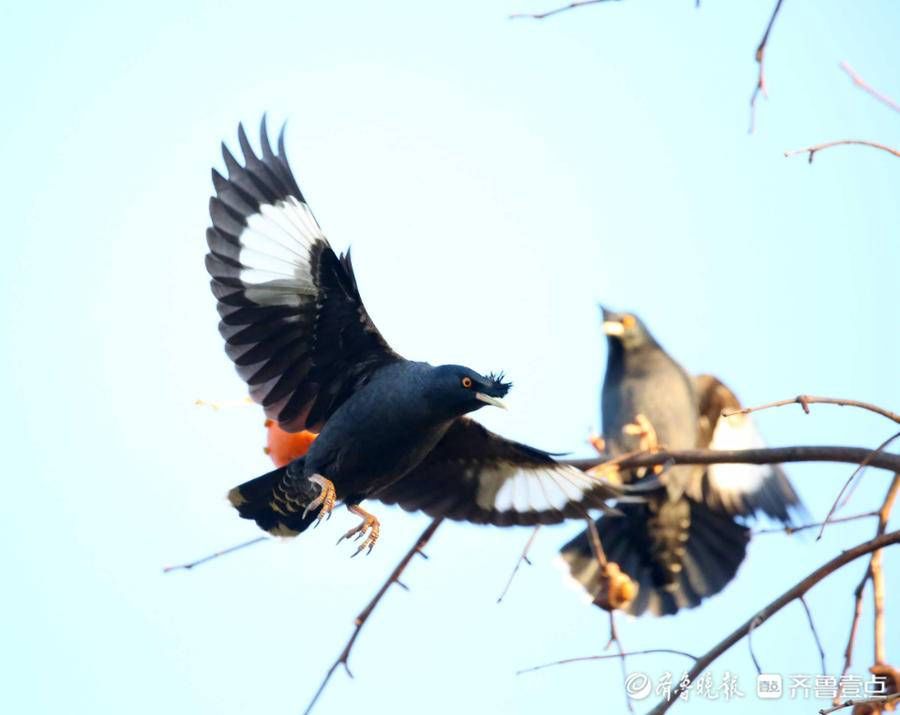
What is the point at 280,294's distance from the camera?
4.33m

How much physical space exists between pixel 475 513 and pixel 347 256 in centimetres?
111

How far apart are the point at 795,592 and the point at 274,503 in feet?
6.55

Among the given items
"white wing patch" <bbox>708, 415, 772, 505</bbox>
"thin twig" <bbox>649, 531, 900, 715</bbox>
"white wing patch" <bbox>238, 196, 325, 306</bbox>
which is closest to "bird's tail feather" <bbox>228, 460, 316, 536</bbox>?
"white wing patch" <bbox>238, 196, 325, 306</bbox>

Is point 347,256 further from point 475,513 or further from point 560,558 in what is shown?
point 560,558

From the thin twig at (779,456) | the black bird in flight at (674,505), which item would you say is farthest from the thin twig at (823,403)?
the black bird in flight at (674,505)

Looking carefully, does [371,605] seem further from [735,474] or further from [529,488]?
[735,474]

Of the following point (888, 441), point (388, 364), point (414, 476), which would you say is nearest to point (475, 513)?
point (414, 476)

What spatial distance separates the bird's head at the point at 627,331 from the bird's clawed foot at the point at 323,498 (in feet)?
11.8

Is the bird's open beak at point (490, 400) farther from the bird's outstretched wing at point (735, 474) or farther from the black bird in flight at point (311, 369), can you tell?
the bird's outstretched wing at point (735, 474)

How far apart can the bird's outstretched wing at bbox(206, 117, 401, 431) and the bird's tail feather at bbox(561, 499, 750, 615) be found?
2.61 metres

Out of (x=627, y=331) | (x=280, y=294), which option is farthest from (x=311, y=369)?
(x=627, y=331)

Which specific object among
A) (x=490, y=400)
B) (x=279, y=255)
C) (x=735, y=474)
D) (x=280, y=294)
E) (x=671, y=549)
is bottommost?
(x=671, y=549)

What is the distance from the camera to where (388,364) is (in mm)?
4406

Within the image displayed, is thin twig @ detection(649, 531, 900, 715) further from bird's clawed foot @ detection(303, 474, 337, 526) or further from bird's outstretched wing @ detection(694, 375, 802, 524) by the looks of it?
bird's outstretched wing @ detection(694, 375, 802, 524)
